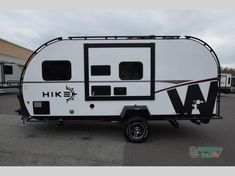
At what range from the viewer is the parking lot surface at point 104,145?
4.59 metres

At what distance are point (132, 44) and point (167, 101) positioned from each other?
1.92m

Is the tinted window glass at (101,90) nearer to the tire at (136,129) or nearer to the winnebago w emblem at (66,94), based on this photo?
the winnebago w emblem at (66,94)

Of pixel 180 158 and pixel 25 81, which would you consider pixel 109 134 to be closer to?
pixel 180 158

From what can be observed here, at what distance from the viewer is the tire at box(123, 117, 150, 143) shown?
227 inches

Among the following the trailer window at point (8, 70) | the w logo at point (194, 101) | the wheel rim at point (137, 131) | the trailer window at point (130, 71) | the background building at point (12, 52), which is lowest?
the wheel rim at point (137, 131)

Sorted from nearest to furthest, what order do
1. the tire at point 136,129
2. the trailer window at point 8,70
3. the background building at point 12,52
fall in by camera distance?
1. the tire at point 136,129
2. the trailer window at point 8,70
3. the background building at point 12,52

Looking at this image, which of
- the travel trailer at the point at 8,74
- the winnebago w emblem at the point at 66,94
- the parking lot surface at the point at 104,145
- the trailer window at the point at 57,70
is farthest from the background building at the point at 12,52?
the winnebago w emblem at the point at 66,94

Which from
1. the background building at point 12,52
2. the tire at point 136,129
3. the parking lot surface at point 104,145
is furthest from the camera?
the background building at point 12,52

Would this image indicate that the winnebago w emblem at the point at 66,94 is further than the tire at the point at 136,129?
Yes

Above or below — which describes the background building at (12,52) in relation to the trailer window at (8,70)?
above

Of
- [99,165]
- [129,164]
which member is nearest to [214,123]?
[129,164]

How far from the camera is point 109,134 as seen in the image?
21.6 feet

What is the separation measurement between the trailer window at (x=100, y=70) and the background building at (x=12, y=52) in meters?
21.0

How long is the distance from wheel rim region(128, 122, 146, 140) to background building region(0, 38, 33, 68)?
21.9 m
